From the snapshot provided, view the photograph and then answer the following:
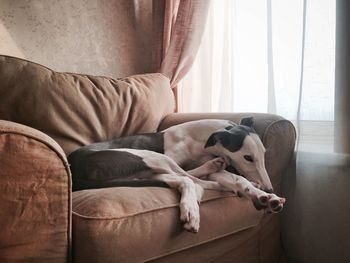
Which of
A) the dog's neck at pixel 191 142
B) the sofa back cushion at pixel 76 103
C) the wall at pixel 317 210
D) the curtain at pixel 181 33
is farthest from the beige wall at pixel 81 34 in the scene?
the wall at pixel 317 210

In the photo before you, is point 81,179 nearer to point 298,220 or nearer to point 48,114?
point 48,114

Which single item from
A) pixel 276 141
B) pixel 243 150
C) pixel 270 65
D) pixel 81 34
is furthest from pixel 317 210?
pixel 81 34

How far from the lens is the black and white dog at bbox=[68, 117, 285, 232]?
111cm

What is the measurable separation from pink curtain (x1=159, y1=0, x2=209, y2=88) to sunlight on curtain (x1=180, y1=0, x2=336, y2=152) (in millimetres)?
116

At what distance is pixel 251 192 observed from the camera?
44.8 inches

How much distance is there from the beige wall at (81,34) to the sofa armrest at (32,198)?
3.84 ft

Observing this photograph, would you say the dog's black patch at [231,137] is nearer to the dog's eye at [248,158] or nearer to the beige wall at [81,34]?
the dog's eye at [248,158]

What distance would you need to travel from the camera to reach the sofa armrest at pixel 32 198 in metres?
0.74

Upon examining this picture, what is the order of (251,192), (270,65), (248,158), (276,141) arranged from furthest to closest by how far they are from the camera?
(270,65), (276,141), (248,158), (251,192)

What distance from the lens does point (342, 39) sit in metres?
1.48

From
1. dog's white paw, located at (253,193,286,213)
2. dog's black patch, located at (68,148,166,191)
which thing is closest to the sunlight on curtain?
dog's white paw, located at (253,193,286,213)

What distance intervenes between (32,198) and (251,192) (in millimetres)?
698

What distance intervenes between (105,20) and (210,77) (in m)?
0.81

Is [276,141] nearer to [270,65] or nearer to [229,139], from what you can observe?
[229,139]
